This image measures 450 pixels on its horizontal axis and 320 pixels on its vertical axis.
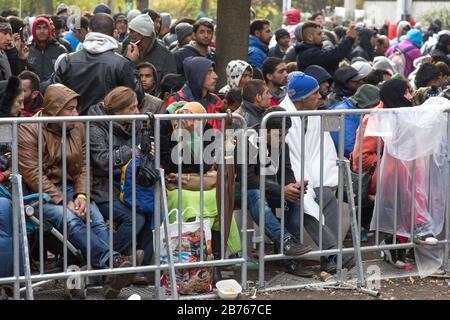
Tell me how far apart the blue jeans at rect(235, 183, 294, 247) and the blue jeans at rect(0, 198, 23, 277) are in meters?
1.99

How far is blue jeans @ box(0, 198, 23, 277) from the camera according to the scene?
24.5 ft

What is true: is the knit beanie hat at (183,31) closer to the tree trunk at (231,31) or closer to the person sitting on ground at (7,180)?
the tree trunk at (231,31)

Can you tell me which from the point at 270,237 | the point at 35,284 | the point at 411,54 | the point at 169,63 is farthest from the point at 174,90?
the point at 411,54

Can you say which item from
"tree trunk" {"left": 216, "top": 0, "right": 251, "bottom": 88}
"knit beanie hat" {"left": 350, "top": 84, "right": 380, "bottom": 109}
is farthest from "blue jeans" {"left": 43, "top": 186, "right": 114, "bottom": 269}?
"tree trunk" {"left": 216, "top": 0, "right": 251, "bottom": 88}

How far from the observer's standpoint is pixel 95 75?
9.92m

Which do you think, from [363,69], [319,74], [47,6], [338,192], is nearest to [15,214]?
[338,192]

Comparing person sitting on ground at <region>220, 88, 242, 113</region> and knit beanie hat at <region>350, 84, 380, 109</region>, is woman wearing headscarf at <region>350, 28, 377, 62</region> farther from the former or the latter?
person sitting on ground at <region>220, 88, 242, 113</region>

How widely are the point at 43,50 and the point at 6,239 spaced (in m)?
6.32

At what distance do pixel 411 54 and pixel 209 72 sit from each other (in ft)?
34.3

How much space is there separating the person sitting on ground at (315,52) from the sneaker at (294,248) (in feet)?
16.6

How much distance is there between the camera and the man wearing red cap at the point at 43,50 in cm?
1330

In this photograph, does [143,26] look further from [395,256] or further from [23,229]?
[23,229]
